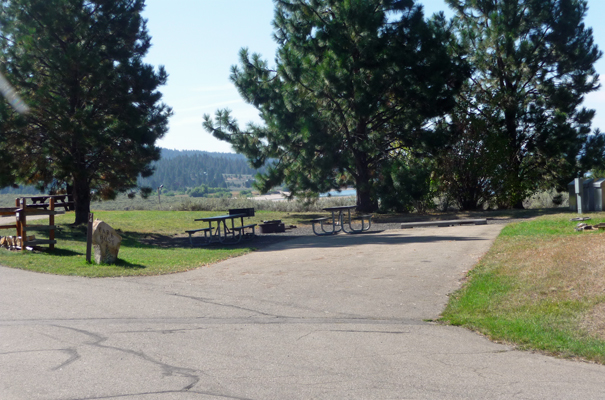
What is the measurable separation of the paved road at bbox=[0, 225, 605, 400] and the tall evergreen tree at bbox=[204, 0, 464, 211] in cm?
1381

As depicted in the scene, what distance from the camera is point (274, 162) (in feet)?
84.7

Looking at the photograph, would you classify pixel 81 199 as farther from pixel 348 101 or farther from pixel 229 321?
pixel 229 321

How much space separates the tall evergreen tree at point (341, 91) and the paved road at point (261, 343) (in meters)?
13.8

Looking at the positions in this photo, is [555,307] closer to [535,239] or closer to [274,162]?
[535,239]

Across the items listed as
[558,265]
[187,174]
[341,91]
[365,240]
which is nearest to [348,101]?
[341,91]

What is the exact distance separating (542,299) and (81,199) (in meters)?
20.3

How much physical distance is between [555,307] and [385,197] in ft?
54.5

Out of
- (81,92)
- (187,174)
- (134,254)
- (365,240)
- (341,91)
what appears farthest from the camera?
(187,174)

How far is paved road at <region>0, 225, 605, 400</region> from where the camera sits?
14.8 feet

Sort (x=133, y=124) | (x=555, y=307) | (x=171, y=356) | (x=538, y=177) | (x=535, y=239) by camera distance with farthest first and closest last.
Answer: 1. (x=538, y=177)
2. (x=133, y=124)
3. (x=535, y=239)
4. (x=555, y=307)
5. (x=171, y=356)

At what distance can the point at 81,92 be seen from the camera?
21.3m

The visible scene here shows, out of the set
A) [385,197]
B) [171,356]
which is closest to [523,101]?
[385,197]

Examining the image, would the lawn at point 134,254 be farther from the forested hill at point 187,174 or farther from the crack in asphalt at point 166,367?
the forested hill at point 187,174

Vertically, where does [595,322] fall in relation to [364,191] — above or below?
below
